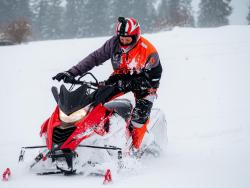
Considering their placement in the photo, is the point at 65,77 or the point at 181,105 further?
the point at 181,105

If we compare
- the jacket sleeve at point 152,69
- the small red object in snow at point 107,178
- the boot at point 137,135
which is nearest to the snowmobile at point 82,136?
the small red object in snow at point 107,178

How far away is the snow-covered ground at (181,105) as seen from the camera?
4.66 meters

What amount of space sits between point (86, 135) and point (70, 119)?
27 cm

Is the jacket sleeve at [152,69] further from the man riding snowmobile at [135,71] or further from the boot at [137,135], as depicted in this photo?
the boot at [137,135]

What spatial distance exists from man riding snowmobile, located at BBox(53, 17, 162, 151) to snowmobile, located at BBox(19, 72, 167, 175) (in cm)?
35

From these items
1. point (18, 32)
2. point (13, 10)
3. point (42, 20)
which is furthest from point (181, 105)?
point (42, 20)

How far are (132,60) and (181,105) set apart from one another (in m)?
4.48

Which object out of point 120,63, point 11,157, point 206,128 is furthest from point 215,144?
point 11,157

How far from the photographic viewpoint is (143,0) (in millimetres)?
56562

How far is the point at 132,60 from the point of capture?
5281mm

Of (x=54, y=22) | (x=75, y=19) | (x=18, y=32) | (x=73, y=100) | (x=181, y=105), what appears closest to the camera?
(x=73, y=100)

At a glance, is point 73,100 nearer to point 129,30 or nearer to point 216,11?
point 129,30

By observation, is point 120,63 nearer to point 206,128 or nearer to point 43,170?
point 43,170

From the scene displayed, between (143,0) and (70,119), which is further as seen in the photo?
(143,0)
